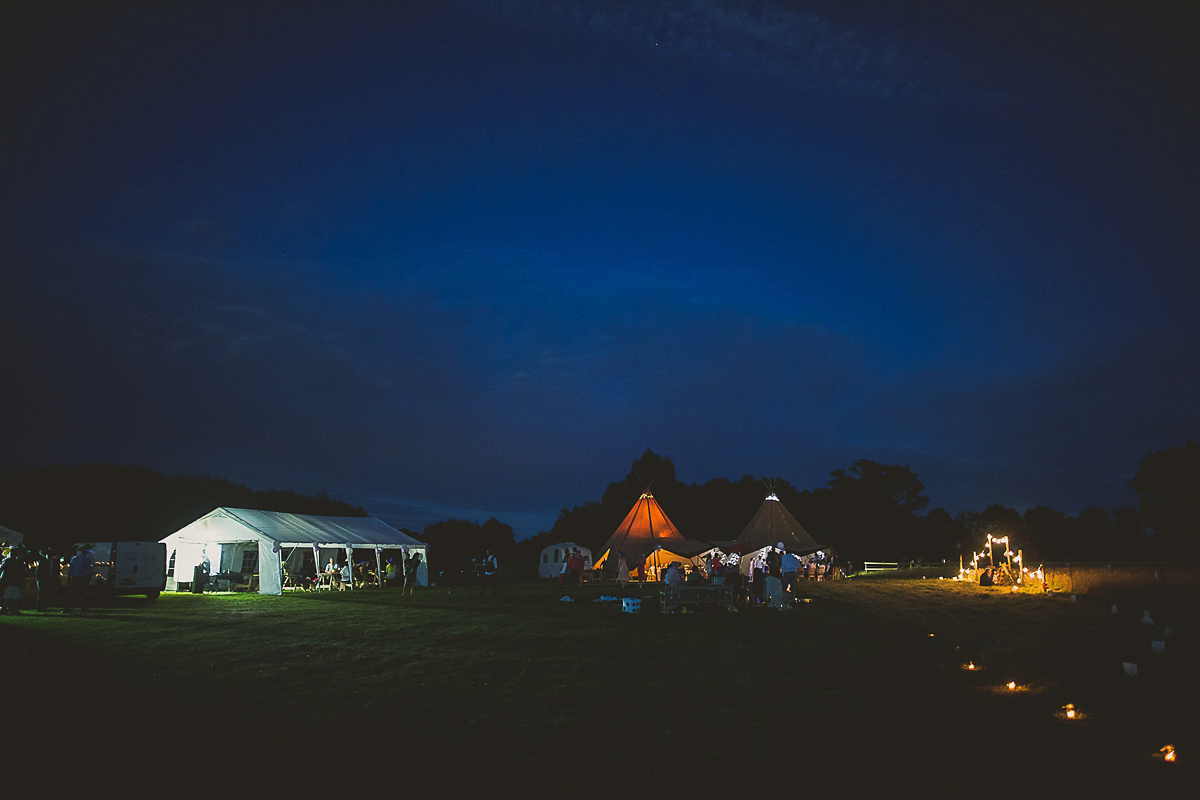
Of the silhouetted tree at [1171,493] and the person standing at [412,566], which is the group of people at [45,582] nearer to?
the person standing at [412,566]

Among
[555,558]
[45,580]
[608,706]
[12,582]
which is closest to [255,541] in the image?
[45,580]

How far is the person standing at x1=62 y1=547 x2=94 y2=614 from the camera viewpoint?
18391 millimetres

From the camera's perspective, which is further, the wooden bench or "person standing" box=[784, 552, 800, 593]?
"person standing" box=[784, 552, 800, 593]

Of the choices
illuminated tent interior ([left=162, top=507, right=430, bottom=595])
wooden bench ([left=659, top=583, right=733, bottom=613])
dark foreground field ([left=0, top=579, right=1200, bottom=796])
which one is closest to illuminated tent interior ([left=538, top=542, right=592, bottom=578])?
illuminated tent interior ([left=162, top=507, right=430, bottom=595])

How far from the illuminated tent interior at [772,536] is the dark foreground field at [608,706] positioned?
24679 mm

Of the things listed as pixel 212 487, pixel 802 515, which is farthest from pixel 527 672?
pixel 802 515

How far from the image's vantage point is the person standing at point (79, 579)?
Answer: 18.4 metres

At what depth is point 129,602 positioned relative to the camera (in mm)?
21859

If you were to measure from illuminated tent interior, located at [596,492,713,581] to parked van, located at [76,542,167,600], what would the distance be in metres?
20.7

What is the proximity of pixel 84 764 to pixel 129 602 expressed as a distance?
62.7 feet

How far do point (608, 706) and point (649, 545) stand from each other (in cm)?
3344

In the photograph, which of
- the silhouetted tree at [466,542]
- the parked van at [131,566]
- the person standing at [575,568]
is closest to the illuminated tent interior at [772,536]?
the person standing at [575,568]

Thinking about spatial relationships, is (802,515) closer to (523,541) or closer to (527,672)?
(523,541)

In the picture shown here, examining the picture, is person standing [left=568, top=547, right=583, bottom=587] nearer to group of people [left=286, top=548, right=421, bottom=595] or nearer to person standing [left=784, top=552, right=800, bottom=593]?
group of people [left=286, top=548, right=421, bottom=595]
